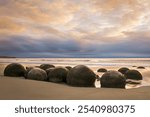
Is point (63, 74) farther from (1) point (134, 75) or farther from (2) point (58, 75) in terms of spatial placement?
(1) point (134, 75)

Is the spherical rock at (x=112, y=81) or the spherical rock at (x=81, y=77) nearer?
the spherical rock at (x=112, y=81)

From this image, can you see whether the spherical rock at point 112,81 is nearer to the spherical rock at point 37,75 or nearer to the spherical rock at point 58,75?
the spherical rock at point 58,75

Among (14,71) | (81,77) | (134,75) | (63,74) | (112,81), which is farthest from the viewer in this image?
(134,75)

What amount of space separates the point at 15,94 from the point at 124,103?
2359 millimetres

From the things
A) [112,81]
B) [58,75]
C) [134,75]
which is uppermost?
[58,75]

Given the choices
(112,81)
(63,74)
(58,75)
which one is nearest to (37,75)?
(58,75)

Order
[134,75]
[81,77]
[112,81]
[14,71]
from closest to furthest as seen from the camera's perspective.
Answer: [112,81] < [81,77] < [14,71] < [134,75]

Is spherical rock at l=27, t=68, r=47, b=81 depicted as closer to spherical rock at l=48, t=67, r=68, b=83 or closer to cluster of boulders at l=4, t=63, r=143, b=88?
cluster of boulders at l=4, t=63, r=143, b=88

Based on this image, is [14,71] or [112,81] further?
[14,71]

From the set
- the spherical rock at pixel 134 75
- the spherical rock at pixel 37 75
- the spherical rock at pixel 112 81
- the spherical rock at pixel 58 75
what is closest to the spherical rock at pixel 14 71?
the spherical rock at pixel 37 75

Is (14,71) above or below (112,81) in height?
above

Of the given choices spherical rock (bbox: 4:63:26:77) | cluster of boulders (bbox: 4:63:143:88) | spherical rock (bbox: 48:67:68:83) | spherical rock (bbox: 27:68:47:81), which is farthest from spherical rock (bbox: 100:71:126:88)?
spherical rock (bbox: 4:63:26:77)

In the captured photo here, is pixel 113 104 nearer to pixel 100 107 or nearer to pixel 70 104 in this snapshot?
pixel 100 107

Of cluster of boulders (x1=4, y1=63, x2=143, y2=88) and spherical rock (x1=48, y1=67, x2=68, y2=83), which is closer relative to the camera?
cluster of boulders (x1=4, y1=63, x2=143, y2=88)
